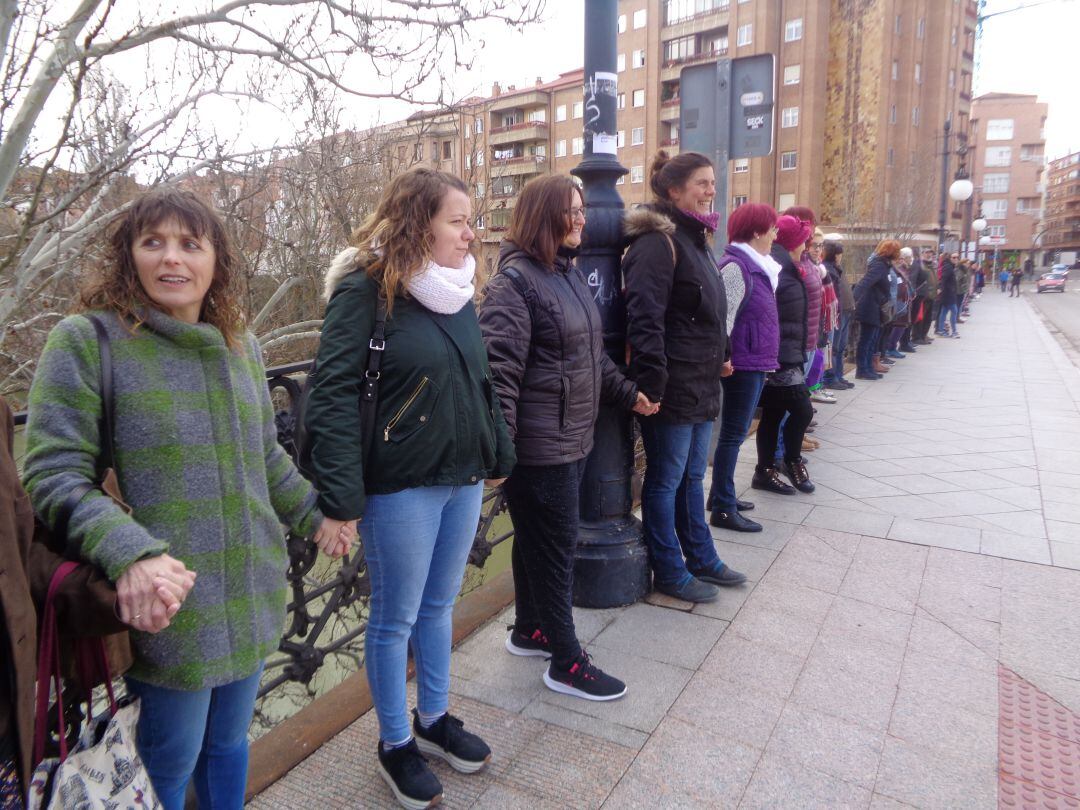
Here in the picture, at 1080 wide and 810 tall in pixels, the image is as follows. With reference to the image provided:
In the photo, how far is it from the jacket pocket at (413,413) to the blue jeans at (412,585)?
18 cm

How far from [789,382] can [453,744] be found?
3.72 meters

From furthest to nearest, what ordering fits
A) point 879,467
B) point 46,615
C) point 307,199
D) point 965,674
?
1. point 307,199
2. point 879,467
3. point 965,674
4. point 46,615

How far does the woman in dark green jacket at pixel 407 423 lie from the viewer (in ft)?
6.82

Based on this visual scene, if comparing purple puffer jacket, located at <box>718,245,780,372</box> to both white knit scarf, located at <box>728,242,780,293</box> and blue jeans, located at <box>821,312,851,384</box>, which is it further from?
blue jeans, located at <box>821,312,851,384</box>

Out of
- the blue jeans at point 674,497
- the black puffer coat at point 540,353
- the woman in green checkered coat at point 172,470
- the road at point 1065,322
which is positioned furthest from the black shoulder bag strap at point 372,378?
the road at point 1065,322

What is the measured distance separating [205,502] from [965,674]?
3059 millimetres

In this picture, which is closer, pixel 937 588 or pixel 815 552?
pixel 937 588

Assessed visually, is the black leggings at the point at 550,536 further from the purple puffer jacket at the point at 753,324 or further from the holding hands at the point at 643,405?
the purple puffer jacket at the point at 753,324

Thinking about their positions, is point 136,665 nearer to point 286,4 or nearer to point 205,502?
point 205,502

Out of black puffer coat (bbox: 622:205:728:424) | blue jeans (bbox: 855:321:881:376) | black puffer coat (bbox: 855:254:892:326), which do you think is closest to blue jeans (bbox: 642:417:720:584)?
black puffer coat (bbox: 622:205:728:424)

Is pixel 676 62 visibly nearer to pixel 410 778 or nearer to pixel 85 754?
pixel 410 778

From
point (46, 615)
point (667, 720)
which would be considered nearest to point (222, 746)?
point (46, 615)

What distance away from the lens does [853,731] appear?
2.76 meters

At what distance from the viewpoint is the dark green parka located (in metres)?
2.05
